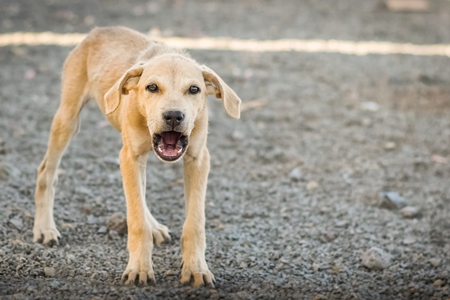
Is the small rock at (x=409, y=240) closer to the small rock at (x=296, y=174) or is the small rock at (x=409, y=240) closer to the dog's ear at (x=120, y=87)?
the small rock at (x=296, y=174)

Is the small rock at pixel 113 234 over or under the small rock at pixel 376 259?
over

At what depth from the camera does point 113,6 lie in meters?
14.1

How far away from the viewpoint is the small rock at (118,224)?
5.53 meters

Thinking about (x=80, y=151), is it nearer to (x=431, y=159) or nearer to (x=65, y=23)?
(x=431, y=159)

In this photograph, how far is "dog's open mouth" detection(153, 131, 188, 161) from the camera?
4336 millimetres

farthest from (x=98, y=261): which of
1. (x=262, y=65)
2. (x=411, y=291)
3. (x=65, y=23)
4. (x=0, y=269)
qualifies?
(x=65, y=23)

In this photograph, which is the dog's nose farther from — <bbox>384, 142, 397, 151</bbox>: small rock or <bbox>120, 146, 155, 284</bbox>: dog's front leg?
<bbox>384, 142, 397, 151</bbox>: small rock

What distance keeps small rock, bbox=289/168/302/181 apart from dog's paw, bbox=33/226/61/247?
255cm

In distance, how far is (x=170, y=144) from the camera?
14.4 feet

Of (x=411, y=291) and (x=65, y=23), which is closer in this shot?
(x=411, y=291)

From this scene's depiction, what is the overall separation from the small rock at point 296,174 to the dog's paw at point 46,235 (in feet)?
8.36

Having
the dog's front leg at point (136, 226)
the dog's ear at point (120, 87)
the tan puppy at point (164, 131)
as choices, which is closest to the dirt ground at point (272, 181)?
the dog's front leg at point (136, 226)

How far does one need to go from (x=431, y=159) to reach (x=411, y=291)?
3.18 metres

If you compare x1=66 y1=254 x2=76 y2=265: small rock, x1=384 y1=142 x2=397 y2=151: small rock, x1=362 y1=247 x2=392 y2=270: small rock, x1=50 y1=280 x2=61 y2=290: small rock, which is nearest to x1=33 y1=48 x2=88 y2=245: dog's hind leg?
x1=66 y1=254 x2=76 y2=265: small rock
